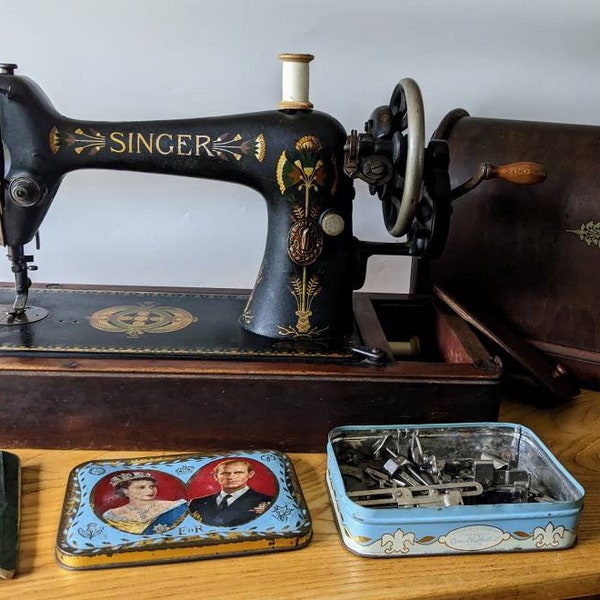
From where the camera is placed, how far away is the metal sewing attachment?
90 centimetres

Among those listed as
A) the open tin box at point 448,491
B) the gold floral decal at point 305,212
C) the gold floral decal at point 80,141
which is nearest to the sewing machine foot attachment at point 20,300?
the gold floral decal at point 80,141

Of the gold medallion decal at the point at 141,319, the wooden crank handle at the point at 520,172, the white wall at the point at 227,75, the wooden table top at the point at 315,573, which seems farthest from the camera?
the white wall at the point at 227,75

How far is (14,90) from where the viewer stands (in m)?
1.01

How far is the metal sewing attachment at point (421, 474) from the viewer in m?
0.90

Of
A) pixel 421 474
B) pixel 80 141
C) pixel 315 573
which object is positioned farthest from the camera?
pixel 80 141

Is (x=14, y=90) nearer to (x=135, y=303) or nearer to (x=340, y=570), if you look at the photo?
(x=135, y=303)

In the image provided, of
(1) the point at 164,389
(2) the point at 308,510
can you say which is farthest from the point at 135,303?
(2) the point at 308,510

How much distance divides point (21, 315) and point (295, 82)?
20.7 inches

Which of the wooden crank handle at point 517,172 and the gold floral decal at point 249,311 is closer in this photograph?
the wooden crank handle at point 517,172

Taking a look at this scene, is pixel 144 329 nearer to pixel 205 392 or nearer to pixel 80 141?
pixel 205 392

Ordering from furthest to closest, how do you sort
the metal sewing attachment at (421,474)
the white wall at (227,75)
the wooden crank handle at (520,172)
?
1. the white wall at (227,75)
2. the wooden crank handle at (520,172)
3. the metal sewing attachment at (421,474)

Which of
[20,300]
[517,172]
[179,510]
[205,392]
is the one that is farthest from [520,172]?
[20,300]

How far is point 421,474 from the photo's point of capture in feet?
3.12

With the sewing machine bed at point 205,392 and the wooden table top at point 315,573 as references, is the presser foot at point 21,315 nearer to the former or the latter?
the sewing machine bed at point 205,392
